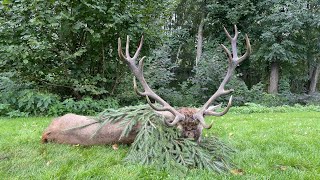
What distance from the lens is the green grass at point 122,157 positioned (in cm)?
335

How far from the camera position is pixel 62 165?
11.8 feet

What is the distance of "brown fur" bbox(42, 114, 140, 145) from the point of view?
445 centimetres

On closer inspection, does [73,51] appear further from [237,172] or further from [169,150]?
[237,172]

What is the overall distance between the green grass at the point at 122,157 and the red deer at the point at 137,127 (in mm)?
173

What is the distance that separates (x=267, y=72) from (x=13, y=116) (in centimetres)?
1429

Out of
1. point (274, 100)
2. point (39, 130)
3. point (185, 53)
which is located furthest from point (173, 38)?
point (39, 130)

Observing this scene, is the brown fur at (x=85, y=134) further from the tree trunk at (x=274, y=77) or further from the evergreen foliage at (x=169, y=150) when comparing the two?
the tree trunk at (x=274, y=77)

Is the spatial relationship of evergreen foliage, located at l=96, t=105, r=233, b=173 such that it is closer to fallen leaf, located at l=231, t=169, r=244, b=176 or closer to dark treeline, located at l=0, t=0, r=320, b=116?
fallen leaf, located at l=231, t=169, r=244, b=176

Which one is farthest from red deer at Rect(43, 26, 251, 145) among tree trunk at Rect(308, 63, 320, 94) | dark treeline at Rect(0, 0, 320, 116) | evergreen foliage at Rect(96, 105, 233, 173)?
tree trunk at Rect(308, 63, 320, 94)

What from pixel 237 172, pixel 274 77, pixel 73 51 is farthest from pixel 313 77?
pixel 237 172

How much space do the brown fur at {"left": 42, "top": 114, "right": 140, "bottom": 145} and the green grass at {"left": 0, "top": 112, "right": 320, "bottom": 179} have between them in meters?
0.14

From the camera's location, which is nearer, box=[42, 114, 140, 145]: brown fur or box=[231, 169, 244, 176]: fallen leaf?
box=[231, 169, 244, 176]: fallen leaf

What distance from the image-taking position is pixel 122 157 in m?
3.96

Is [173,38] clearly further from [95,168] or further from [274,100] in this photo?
[95,168]
